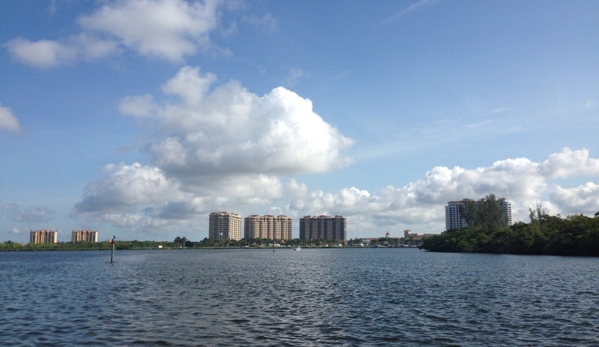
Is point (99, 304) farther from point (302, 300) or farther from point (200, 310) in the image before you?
point (302, 300)

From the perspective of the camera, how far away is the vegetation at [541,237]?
5044 inches

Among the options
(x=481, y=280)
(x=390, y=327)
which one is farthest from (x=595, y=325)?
(x=481, y=280)

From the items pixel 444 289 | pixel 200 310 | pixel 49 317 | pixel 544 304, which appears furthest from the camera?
pixel 444 289

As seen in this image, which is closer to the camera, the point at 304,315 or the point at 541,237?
the point at 304,315

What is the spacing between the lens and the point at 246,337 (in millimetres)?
25969

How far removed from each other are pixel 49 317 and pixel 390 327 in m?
23.9

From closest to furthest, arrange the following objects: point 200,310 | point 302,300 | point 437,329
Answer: point 437,329 < point 200,310 < point 302,300

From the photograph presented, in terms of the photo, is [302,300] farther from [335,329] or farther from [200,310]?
[335,329]

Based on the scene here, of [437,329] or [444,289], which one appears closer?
[437,329]

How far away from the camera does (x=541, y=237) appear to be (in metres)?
145

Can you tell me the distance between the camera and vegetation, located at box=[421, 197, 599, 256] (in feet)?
420

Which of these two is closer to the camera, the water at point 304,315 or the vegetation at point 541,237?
the water at point 304,315

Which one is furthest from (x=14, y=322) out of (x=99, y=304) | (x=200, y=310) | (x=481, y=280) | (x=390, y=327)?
(x=481, y=280)

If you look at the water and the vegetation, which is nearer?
the water
